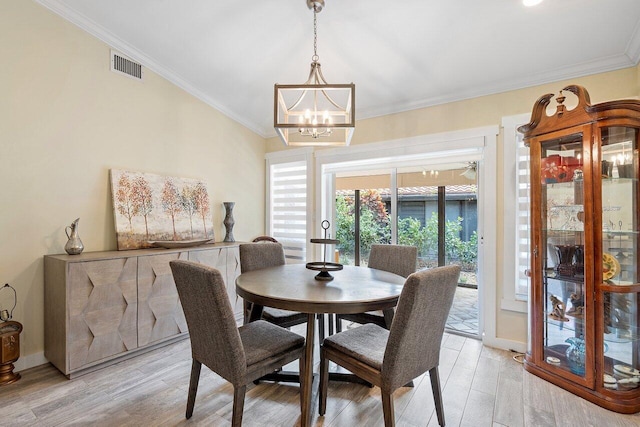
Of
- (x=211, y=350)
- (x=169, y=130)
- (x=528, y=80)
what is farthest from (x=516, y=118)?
(x=169, y=130)

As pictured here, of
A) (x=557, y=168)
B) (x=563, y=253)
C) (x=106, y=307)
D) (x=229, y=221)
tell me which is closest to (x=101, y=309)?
(x=106, y=307)

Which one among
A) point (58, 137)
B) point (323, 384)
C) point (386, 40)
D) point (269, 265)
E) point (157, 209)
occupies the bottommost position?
point (323, 384)

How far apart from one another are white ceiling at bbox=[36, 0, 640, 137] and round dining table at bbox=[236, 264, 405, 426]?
204cm

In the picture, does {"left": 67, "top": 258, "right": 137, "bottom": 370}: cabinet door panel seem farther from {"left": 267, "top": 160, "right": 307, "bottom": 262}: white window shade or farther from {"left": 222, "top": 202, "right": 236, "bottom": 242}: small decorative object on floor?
{"left": 267, "top": 160, "right": 307, "bottom": 262}: white window shade

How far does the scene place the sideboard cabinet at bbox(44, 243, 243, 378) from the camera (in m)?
2.32

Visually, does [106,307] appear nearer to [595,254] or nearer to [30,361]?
[30,361]

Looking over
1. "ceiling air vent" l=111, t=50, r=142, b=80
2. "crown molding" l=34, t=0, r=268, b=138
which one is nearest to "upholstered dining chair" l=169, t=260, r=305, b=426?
"ceiling air vent" l=111, t=50, r=142, b=80

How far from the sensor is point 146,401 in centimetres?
207

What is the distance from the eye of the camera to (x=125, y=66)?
307cm

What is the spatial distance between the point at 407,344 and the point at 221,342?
98 cm

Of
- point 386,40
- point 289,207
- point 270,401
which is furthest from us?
point 289,207

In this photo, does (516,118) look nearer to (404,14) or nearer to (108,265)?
(404,14)

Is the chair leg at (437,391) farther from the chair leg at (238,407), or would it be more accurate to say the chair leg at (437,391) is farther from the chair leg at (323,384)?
the chair leg at (238,407)

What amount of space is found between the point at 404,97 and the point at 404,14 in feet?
3.67
